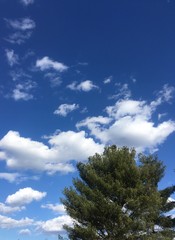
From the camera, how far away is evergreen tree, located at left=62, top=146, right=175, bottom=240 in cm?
3812

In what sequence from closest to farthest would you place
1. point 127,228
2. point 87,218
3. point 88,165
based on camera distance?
point 127,228, point 87,218, point 88,165

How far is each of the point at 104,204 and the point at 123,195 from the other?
212 centimetres

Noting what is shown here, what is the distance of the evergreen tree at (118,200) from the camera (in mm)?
38125

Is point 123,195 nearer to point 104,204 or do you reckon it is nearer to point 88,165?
point 104,204

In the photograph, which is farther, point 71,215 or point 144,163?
point 144,163

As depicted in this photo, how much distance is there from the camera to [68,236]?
41.4m

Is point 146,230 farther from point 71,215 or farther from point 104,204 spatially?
point 71,215

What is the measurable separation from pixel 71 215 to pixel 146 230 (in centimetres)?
827

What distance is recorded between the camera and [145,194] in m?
39.4

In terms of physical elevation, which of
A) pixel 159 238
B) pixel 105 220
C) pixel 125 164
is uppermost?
pixel 125 164

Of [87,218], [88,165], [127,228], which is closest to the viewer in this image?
[127,228]

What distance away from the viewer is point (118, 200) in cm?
3956

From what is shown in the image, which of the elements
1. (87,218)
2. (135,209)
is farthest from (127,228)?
(87,218)

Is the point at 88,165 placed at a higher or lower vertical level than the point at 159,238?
higher
